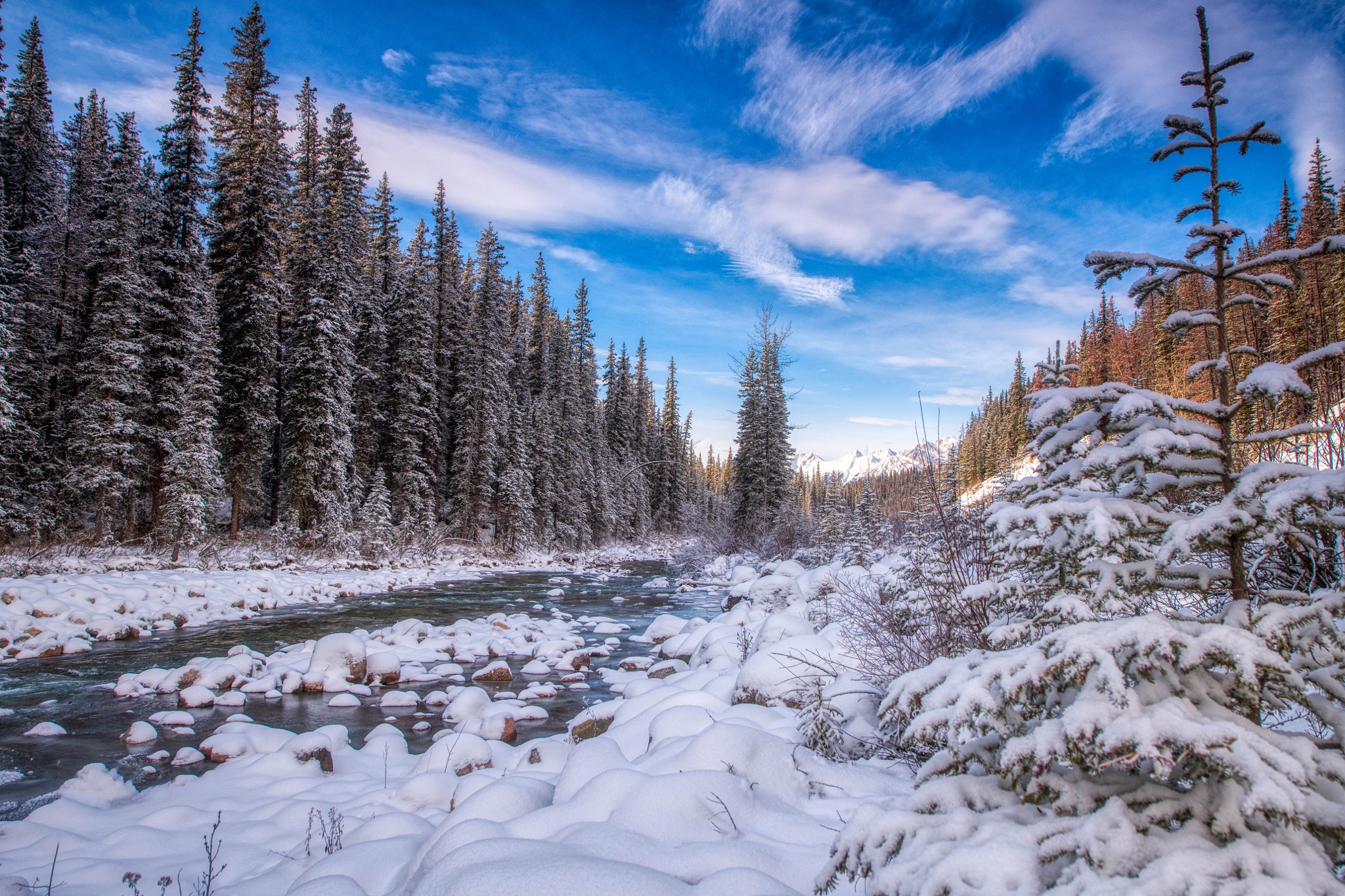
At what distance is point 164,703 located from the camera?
7.42 meters

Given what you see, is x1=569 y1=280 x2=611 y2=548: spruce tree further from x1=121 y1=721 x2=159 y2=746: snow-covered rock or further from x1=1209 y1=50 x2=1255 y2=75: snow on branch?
x1=1209 y1=50 x2=1255 y2=75: snow on branch

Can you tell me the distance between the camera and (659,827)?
3.08 m

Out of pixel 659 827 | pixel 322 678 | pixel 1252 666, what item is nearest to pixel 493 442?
pixel 322 678

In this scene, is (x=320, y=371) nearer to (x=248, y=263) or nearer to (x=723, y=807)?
(x=248, y=263)

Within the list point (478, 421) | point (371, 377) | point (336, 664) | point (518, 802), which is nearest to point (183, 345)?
point (371, 377)

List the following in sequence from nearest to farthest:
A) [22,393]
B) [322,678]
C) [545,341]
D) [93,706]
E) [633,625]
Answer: [93,706], [322,678], [633,625], [22,393], [545,341]

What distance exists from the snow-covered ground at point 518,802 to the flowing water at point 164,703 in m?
0.29

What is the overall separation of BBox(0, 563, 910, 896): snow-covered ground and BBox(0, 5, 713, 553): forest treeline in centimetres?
1418

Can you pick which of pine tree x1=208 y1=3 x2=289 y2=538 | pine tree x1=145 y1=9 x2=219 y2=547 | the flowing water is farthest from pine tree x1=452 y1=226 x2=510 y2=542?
the flowing water

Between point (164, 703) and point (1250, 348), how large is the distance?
10.5m

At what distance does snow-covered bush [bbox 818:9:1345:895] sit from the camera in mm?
1426

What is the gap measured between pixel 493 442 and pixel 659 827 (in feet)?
93.4

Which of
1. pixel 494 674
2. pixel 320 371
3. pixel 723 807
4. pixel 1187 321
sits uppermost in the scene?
pixel 320 371

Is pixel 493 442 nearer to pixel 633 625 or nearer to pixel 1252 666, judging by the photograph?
pixel 633 625
